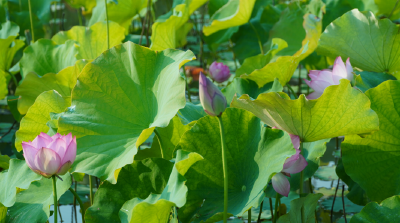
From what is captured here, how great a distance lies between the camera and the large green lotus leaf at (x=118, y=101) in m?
0.78

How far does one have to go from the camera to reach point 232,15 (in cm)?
164

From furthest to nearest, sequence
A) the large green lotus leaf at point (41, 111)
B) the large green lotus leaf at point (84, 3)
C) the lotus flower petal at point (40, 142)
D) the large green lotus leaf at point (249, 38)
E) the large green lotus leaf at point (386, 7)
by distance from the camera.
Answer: the large green lotus leaf at point (84, 3), the large green lotus leaf at point (249, 38), the large green lotus leaf at point (386, 7), the large green lotus leaf at point (41, 111), the lotus flower petal at point (40, 142)

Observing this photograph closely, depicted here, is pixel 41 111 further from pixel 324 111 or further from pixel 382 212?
pixel 382 212

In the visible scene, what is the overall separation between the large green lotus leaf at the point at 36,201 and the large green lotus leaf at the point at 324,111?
41 cm

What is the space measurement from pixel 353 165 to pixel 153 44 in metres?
0.83

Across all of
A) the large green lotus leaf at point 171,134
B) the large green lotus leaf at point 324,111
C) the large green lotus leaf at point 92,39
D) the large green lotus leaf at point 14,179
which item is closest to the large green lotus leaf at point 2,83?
the large green lotus leaf at point 92,39

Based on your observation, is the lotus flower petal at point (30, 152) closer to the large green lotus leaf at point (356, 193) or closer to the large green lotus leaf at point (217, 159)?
the large green lotus leaf at point (217, 159)

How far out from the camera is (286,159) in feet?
2.34

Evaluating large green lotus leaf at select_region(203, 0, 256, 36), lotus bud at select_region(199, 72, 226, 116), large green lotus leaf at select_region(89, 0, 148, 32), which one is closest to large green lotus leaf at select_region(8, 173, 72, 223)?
lotus bud at select_region(199, 72, 226, 116)

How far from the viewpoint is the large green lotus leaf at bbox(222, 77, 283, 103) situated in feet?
3.34

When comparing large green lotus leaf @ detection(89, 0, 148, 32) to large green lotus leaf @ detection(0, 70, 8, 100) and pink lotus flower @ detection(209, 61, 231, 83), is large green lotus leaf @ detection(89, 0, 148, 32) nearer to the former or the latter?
pink lotus flower @ detection(209, 61, 231, 83)

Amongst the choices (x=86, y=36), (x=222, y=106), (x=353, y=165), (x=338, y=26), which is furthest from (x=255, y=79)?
(x=86, y=36)

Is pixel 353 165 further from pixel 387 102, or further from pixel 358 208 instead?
pixel 358 208

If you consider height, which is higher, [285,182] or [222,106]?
[222,106]
